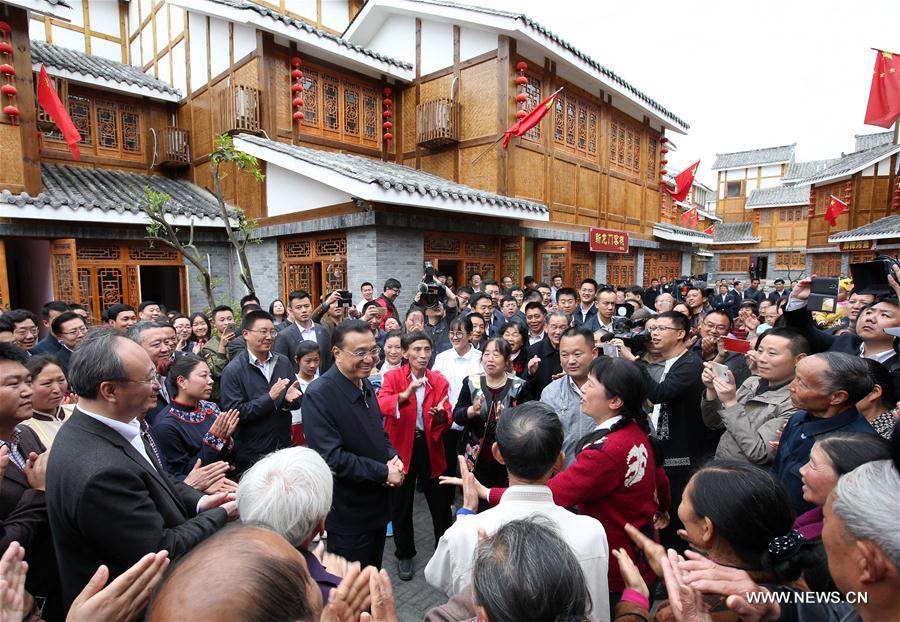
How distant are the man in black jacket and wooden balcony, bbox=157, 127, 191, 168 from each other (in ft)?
32.5

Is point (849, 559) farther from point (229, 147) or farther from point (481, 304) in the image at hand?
point (229, 147)

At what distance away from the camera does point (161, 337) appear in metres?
3.48

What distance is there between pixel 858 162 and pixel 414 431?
23.1 metres

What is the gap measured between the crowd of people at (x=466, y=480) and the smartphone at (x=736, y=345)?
2 centimetres

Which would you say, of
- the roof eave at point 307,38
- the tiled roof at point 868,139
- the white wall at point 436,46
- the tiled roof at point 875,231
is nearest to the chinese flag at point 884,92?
the white wall at point 436,46

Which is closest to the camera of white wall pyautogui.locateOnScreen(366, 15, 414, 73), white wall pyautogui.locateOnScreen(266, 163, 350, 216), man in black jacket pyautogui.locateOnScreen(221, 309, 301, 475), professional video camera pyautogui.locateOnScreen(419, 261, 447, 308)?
man in black jacket pyautogui.locateOnScreen(221, 309, 301, 475)

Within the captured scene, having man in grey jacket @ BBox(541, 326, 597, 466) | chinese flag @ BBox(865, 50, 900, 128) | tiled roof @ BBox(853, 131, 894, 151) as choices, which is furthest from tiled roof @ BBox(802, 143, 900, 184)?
man in grey jacket @ BBox(541, 326, 597, 466)

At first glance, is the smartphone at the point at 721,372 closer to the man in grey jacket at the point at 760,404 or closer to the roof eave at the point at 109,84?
the man in grey jacket at the point at 760,404

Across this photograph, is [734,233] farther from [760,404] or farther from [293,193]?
[760,404]

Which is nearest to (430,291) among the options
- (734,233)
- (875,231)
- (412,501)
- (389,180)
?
(389,180)

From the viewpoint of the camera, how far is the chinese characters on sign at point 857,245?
17.5 meters

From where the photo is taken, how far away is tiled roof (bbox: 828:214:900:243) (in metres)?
15.5

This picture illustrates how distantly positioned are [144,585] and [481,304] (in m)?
4.91

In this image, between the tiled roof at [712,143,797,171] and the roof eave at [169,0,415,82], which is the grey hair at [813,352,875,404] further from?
the tiled roof at [712,143,797,171]
